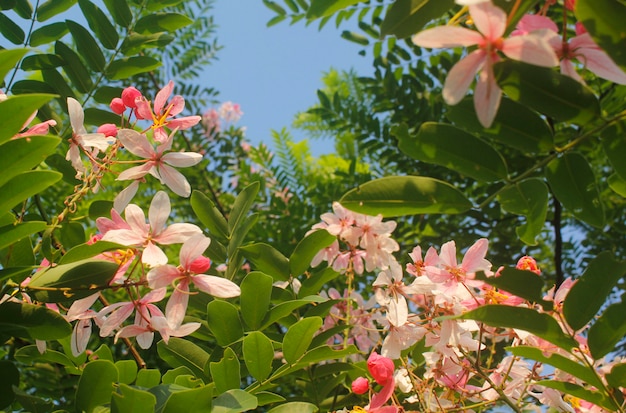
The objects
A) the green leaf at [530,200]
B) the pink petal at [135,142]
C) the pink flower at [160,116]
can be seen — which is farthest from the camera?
the pink flower at [160,116]

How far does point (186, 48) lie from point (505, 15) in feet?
9.47

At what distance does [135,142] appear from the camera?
1.02 metres

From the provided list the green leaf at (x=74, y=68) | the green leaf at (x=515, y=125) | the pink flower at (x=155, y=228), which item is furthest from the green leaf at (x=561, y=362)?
the green leaf at (x=74, y=68)

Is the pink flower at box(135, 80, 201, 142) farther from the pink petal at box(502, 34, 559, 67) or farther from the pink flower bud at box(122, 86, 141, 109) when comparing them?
the pink petal at box(502, 34, 559, 67)

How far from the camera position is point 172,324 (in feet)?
3.02

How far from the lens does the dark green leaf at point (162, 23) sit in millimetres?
1322

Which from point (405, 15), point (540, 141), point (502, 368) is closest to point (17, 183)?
point (405, 15)

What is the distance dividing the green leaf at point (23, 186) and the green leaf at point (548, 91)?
0.53m

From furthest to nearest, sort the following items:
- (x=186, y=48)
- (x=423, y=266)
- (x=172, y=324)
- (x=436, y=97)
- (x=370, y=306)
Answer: (x=186, y=48) < (x=436, y=97) < (x=370, y=306) < (x=423, y=266) < (x=172, y=324)

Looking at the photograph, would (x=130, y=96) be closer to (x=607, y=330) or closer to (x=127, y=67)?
(x=127, y=67)

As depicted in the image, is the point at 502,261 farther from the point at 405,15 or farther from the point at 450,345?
the point at 405,15

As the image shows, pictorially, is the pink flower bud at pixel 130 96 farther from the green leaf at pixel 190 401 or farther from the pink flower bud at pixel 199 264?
the green leaf at pixel 190 401

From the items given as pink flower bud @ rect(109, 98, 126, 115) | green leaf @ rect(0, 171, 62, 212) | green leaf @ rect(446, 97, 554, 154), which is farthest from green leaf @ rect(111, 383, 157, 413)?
pink flower bud @ rect(109, 98, 126, 115)

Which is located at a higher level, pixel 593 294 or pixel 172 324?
pixel 593 294
